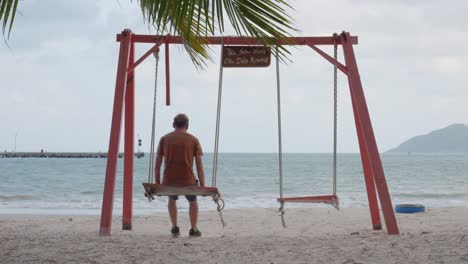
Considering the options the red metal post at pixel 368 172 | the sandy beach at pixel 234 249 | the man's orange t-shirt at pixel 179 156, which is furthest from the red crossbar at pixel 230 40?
the sandy beach at pixel 234 249

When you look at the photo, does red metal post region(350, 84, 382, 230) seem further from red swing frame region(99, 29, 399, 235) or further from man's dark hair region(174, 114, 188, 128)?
man's dark hair region(174, 114, 188, 128)

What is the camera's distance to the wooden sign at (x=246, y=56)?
7.08m

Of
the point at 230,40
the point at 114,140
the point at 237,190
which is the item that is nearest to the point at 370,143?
the point at 230,40

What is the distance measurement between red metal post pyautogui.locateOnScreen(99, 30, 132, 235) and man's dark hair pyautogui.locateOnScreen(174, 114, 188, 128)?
0.66 metres

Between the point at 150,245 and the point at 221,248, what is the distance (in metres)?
0.63

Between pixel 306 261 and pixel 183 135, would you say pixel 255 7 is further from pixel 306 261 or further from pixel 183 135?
pixel 183 135

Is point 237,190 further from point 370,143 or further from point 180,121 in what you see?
point 180,121

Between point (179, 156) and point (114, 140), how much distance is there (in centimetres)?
84

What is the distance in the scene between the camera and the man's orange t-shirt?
6293 mm

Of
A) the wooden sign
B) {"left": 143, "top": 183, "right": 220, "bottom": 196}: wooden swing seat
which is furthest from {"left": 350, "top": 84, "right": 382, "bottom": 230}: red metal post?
{"left": 143, "top": 183, "right": 220, "bottom": 196}: wooden swing seat

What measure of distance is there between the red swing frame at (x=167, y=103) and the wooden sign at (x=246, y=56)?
3.0 inches

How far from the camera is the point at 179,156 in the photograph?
6.31 m

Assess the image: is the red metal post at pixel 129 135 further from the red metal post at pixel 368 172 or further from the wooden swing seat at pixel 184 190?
the red metal post at pixel 368 172

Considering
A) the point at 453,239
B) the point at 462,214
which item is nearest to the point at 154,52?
the point at 453,239
